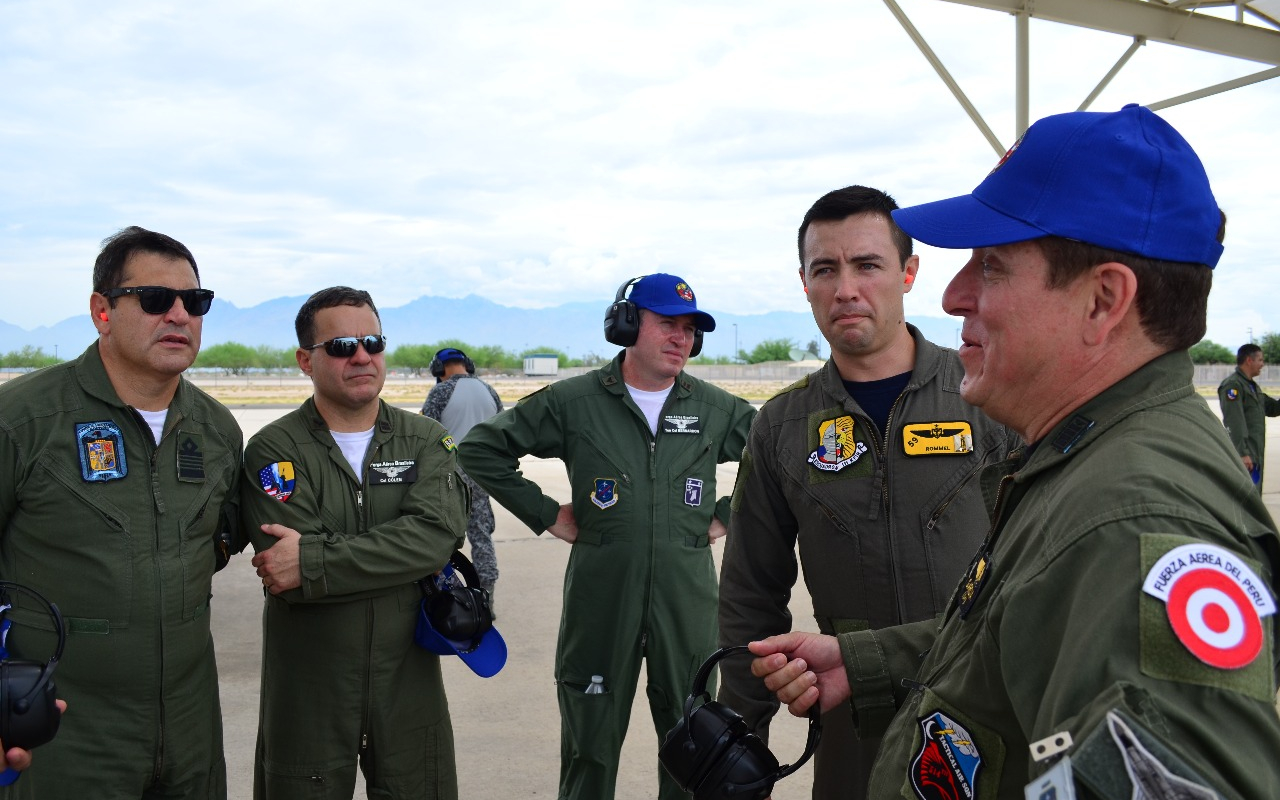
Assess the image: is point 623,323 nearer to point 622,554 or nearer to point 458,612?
point 622,554

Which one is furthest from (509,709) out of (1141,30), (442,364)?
(1141,30)

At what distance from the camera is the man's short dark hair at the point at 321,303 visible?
3.33 meters

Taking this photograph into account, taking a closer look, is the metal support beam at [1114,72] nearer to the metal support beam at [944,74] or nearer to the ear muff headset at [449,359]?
the metal support beam at [944,74]

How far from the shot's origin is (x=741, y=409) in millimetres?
4312

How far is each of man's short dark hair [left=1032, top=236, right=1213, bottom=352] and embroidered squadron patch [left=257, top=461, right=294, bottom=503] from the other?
8.56 ft

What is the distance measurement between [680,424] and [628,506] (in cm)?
47

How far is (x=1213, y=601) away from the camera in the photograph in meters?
0.89

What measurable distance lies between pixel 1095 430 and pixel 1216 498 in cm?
20

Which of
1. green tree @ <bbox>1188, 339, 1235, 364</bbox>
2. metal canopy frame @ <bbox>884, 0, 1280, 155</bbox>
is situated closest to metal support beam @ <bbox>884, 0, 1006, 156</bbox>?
metal canopy frame @ <bbox>884, 0, 1280, 155</bbox>

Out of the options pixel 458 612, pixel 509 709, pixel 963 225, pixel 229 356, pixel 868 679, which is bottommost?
pixel 509 709

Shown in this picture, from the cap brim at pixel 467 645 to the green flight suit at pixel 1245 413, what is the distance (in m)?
10.2

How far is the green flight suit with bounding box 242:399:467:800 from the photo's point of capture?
2.91 metres

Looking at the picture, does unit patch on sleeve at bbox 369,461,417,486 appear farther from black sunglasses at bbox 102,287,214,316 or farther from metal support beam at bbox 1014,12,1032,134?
metal support beam at bbox 1014,12,1032,134

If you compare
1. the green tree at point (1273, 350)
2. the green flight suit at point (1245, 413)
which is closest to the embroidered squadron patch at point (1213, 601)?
the green flight suit at point (1245, 413)
